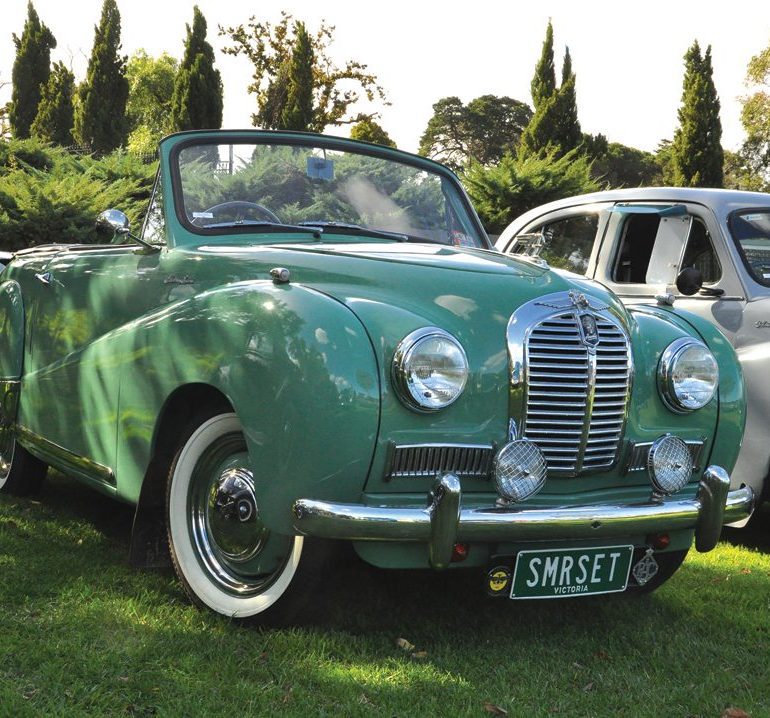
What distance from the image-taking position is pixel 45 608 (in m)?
3.60

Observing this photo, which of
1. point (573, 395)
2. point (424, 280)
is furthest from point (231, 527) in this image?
point (573, 395)

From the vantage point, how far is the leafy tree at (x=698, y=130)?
30.7 metres

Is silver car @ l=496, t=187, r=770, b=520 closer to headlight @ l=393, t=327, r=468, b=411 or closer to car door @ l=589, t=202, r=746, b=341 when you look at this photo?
car door @ l=589, t=202, r=746, b=341

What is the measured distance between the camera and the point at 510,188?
56.3ft

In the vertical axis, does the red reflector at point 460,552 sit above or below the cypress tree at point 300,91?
below

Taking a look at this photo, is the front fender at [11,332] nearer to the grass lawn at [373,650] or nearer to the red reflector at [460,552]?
the grass lawn at [373,650]

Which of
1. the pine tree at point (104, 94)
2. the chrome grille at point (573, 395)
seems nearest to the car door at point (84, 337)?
the chrome grille at point (573, 395)

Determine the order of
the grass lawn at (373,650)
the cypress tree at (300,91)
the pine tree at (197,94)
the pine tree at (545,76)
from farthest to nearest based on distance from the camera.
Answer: the cypress tree at (300,91) → the pine tree at (197,94) → the pine tree at (545,76) → the grass lawn at (373,650)

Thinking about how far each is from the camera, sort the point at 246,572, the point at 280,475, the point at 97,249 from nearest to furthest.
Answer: the point at 280,475 < the point at 246,572 < the point at 97,249

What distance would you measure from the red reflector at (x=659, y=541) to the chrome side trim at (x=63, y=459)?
2120 mm

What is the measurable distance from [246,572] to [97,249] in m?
2.22

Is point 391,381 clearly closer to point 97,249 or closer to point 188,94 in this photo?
→ point 97,249

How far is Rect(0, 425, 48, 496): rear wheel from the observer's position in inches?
214

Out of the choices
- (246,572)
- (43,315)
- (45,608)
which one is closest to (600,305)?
(246,572)
